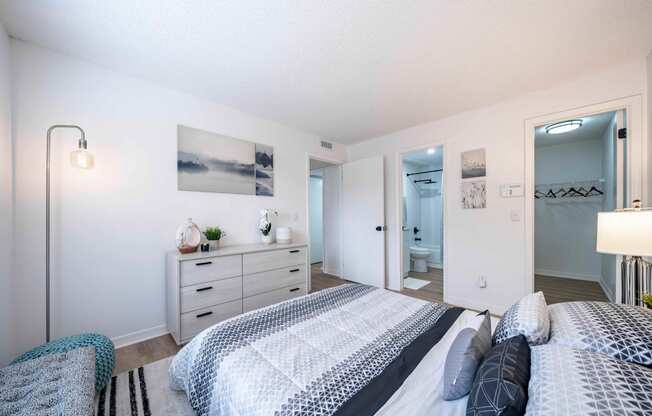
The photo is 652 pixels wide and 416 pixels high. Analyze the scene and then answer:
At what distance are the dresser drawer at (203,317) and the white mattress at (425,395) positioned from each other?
1.88 m

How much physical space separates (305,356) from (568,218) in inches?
215

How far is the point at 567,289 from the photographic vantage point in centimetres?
356

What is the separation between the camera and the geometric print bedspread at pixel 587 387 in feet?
1.85

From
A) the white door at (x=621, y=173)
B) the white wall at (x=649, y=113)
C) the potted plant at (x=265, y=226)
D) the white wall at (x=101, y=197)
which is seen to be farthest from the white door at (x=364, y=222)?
the white wall at (x=649, y=113)

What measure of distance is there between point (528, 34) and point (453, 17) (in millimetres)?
626

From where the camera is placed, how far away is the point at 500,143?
108 inches

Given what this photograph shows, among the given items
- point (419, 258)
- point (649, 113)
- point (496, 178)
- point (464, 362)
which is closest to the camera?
point (464, 362)

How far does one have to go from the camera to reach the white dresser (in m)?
2.10

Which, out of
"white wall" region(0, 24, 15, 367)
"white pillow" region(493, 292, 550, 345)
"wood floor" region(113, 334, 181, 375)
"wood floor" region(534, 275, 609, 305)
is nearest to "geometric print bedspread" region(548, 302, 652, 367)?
"white pillow" region(493, 292, 550, 345)

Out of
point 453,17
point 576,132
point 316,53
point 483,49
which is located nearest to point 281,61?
point 316,53

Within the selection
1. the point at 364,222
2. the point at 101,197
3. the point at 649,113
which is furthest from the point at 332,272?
the point at 649,113

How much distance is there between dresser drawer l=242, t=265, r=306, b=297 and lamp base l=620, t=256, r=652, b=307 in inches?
107

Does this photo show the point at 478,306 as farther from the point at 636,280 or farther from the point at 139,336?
the point at 139,336

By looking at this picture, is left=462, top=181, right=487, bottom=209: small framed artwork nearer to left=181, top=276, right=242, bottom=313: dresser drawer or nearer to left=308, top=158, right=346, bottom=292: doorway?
left=308, top=158, right=346, bottom=292: doorway
